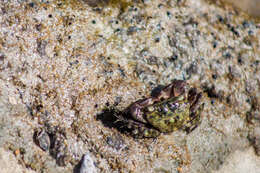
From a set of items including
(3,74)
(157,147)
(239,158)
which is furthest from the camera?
(239,158)

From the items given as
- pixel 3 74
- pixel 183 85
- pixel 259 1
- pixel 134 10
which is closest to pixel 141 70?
pixel 183 85

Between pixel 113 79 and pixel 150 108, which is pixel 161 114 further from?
pixel 113 79

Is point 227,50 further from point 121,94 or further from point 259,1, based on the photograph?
point 121,94

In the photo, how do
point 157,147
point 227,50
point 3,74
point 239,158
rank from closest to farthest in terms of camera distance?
point 3,74 → point 157,147 → point 239,158 → point 227,50

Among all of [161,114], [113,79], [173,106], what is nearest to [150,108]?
[161,114]

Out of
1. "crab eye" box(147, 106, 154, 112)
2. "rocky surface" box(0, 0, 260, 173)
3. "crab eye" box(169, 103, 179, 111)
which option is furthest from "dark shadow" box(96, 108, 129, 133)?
"crab eye" box(169, 103, 179, 111)

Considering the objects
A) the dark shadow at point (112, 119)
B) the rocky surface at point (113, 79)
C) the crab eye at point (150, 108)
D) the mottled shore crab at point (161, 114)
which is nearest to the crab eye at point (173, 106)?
the mottled shore crab at point (161, 114)

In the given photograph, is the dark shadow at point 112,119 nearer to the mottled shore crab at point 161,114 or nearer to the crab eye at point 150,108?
the mottled shore crab at point 161,114
